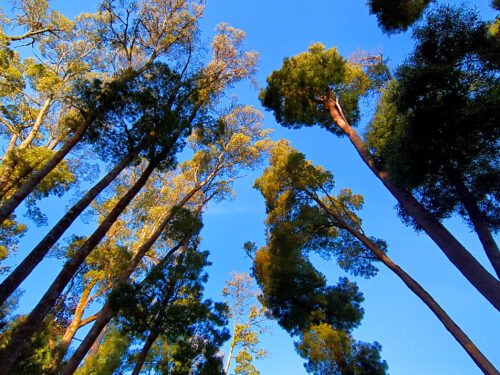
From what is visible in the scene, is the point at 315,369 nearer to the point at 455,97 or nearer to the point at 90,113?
the point at 455,97

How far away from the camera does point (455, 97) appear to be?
5832 millimetres

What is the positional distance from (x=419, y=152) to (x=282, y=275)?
705 centimetres

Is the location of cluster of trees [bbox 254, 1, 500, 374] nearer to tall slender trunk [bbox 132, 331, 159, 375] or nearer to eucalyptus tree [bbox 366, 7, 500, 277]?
eucalyptus tree [bbox 366, 7, 500, 277]

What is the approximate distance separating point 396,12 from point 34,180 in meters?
11.5

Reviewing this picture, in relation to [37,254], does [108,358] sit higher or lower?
lower

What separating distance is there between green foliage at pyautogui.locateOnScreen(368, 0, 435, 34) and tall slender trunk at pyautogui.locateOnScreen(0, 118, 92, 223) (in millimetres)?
9634

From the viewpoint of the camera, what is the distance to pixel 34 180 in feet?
20.7

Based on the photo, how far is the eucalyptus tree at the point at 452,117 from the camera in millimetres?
5703

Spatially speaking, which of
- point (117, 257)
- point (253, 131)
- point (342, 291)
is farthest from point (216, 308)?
point (253, 131)

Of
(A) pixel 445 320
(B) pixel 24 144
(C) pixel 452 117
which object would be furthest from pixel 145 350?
(C) pixel 452 117

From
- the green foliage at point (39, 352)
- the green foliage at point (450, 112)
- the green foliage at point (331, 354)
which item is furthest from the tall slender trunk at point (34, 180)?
the green foliage at point (331, 354)

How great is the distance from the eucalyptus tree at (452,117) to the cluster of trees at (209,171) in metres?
0.04

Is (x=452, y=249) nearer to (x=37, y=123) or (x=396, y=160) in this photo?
(x=396, y=160)

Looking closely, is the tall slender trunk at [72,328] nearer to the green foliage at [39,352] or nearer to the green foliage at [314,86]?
the green foliage at [39,352]
